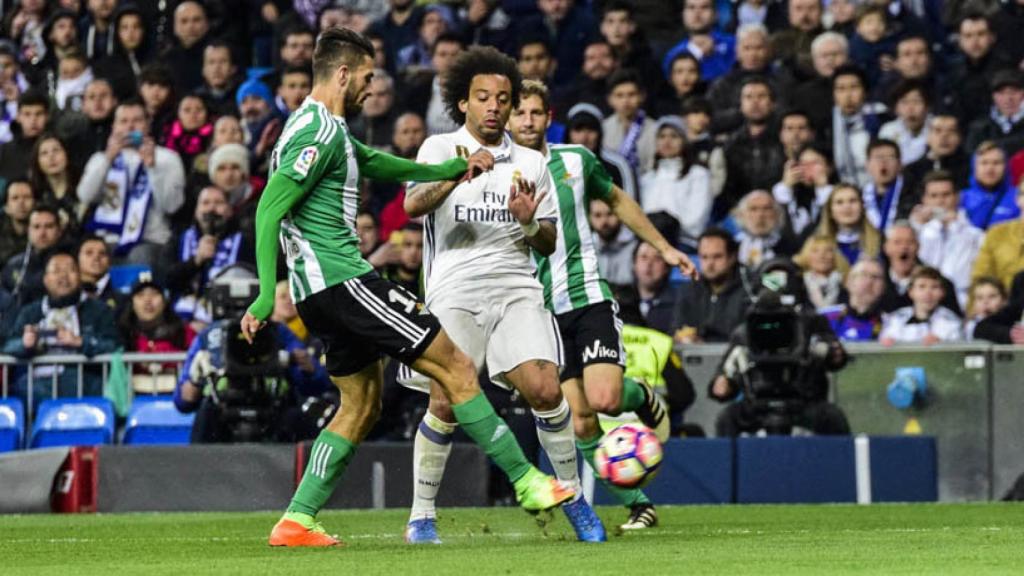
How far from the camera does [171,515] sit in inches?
555

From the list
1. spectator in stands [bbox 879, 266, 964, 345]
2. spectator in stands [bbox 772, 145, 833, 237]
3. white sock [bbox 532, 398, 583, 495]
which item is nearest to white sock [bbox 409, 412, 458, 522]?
white sock [bbox 532, 398, 583, 495]

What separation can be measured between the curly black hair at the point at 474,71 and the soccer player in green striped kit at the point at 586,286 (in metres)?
1.00

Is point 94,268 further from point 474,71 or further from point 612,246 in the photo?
point 474,71

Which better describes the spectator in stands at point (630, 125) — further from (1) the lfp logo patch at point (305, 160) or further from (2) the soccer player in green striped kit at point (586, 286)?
(1) the lfp logo patch at point (305, 160)

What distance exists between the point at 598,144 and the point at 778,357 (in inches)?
143

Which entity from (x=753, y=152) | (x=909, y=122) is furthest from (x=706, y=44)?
(x=909, y=122)

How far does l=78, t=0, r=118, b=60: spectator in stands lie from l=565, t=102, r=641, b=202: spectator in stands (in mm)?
5662

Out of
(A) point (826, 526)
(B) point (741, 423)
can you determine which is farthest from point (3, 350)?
(A) point (826, 526)

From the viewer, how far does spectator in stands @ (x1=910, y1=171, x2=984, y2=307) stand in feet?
54.8

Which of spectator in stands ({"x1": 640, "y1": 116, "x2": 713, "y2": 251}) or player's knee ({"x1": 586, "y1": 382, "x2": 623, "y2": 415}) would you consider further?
spectator in stands ({"x1": 640, "y1": 116, "x2": 713, "y2": 251})

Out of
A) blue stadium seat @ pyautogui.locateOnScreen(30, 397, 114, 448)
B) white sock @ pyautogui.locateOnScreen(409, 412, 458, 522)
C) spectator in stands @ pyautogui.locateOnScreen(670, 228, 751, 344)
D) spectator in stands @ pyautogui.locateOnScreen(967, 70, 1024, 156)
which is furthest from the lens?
spectator in stands @ pyautogui.locateOnScreen(967, 70, 1024, 156)

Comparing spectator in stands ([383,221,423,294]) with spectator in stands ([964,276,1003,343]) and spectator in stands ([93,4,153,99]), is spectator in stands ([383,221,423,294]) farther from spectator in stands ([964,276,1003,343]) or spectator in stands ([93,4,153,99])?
spectator in stands ([93,4,153,99])

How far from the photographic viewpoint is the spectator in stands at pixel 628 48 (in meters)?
19.4

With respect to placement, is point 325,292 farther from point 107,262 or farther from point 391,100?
point 391,100
